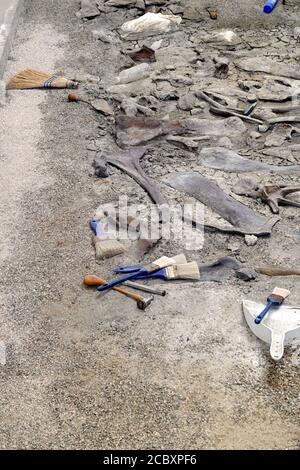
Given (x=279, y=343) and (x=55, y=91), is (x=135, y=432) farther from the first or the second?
(x=55, y=91)

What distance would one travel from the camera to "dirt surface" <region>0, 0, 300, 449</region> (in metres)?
3.61

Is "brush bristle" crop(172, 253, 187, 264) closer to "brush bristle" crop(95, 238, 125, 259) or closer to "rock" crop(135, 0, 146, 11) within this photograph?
"brush bristle" crop(95, 238, 125, 259)

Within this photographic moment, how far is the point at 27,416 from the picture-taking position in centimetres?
368

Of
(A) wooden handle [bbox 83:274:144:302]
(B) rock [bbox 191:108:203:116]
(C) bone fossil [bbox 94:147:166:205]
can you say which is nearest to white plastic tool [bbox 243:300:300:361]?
(A) wooden handle [bbox 83:274:144:302]

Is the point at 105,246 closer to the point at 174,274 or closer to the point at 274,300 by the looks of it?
the point at 174,274

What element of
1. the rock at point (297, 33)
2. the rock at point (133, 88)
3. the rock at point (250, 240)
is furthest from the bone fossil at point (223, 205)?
the rock at point (297, 33)

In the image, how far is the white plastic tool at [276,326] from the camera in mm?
3997

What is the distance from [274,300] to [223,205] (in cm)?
127

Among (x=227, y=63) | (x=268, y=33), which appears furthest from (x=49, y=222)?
(x=268, y=33)

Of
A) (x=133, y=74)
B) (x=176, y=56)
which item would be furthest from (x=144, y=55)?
(x=133, y=74)

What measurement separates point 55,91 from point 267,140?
2376 millimetres

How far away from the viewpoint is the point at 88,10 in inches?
347

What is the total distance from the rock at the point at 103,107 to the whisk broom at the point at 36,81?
43cm

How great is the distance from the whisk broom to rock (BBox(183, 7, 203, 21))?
2254 millimetres
